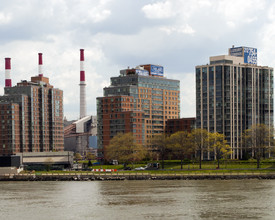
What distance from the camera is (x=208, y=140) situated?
199 metres

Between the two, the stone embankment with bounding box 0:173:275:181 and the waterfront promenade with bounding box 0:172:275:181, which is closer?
the stone embankment with bounding box 0:173:275:181

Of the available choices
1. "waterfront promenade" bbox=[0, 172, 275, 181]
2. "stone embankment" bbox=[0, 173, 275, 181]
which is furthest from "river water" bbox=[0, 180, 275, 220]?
"waterfront promenade" bbox=[0, 172, 275, 181]

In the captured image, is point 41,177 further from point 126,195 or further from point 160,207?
point 160,207

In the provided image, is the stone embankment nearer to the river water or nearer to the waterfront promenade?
the waterfront promenade

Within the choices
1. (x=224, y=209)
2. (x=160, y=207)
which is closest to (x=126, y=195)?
(x=160, y=207)

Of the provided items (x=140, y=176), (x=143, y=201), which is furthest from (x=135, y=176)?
(x=143, y=201)

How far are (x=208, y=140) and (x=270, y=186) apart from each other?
66044 millimetres

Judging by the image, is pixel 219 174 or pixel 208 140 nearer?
pixel 219 174

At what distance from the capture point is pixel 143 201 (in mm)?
105938

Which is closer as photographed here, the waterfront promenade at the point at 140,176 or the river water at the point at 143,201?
the river water at the point at 143,201

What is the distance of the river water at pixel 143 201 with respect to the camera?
9006 cm

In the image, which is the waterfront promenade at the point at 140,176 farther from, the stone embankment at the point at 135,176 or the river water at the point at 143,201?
the river water at the point at 143,201

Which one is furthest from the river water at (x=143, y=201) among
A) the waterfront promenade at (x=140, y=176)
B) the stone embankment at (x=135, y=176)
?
the waterfront promenade at (x=140, y=176)

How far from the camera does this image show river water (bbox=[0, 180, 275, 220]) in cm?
9006
